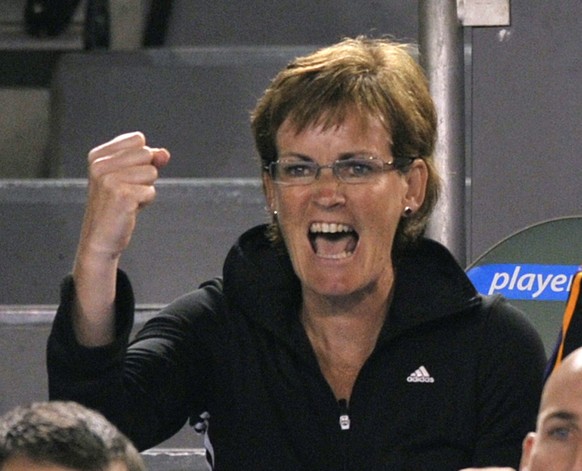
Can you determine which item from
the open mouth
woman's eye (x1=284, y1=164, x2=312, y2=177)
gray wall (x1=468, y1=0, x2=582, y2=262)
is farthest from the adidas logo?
gray wall (x1=468, y1=0, x2=582, y2=262)

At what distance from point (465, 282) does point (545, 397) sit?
40cm

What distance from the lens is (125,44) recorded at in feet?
12.6

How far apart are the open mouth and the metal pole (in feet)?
1.74

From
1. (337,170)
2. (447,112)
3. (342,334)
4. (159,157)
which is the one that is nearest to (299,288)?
(342,334)

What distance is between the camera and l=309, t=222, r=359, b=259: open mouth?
1.90 m

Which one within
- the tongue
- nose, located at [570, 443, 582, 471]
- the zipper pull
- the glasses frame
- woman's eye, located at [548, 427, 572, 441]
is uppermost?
the glasses frame

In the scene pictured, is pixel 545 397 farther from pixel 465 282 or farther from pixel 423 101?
pixel 423 101

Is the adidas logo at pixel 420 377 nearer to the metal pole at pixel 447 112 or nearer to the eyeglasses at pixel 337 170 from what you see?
the eyeglasses at pixel 337 170

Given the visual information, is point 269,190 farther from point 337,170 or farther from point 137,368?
point 137,368

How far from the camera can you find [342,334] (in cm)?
197

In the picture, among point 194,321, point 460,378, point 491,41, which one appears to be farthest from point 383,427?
point 491,41

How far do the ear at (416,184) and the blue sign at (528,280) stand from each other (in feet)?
0.97

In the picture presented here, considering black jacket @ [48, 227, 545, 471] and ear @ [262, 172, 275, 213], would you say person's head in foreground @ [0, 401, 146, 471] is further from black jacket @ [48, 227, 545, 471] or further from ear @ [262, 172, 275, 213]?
ear @ [262, 172, 275, 213]

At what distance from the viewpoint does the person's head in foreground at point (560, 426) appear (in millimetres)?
1500
